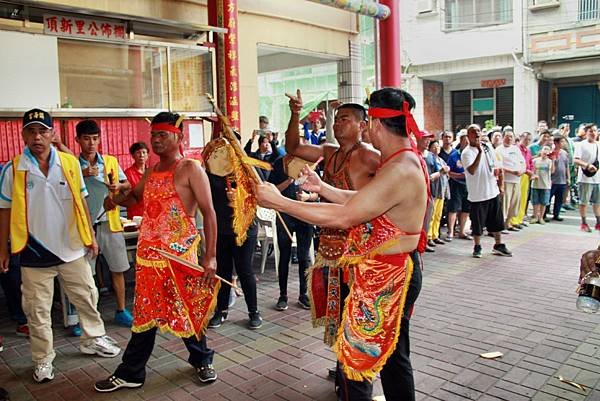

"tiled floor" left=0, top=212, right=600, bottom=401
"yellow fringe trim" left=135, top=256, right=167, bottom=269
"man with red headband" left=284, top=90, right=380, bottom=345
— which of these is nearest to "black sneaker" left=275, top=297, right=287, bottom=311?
"tiled floor" left=0, top=212, right=600, bottom=401

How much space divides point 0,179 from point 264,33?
22.0ft

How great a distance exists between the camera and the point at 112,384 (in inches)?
148

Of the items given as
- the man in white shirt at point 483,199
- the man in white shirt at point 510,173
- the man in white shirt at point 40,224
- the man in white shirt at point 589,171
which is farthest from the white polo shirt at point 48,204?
the man in white shirt at point 589,171

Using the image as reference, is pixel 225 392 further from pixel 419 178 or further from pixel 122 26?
pixel 122 26

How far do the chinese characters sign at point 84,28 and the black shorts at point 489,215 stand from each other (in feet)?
18.1

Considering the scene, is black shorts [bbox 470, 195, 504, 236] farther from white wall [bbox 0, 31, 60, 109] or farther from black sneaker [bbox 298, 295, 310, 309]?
white wall [bbox 0, 31, 60, 109]

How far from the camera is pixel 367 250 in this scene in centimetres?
273

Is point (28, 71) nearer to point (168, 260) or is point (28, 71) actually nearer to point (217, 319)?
point (217, 319)

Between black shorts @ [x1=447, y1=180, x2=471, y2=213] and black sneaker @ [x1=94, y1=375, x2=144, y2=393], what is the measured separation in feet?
22.7

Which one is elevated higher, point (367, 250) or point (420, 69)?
point (420, 69)

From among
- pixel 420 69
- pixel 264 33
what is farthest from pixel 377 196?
Result: pixel 420 69

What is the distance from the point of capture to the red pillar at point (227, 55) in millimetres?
7570

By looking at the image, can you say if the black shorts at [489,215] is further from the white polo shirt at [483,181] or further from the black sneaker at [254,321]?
the black sneaker at [254,321]

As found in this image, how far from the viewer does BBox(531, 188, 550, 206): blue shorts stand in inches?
416
